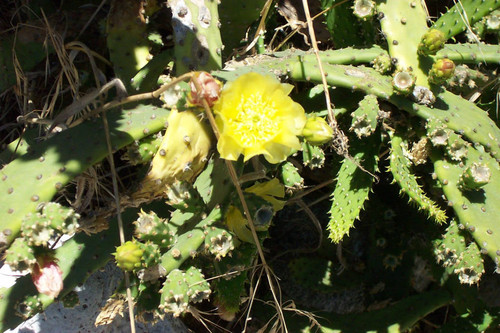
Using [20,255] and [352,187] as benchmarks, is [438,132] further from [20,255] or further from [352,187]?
[20,255]

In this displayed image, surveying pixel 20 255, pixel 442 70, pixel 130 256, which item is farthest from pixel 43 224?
pixel 442 70

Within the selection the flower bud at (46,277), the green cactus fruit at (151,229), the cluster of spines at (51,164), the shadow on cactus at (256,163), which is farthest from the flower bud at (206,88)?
the flower bud at (46,277)

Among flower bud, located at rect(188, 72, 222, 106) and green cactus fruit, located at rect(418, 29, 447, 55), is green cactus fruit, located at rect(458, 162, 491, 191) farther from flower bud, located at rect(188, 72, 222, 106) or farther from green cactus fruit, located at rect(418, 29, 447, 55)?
flower bud, located at rect(188, 72, 222, 106)

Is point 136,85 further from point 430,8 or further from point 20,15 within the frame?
point 430,8

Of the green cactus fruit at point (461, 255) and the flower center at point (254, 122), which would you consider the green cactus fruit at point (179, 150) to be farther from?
the green cactus fruit at point (461, 255)

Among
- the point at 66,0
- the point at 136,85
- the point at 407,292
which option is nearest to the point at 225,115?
the point at 136,85
